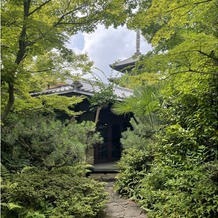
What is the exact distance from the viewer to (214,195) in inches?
131

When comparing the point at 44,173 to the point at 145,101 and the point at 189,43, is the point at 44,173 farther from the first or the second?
the point at 189,43

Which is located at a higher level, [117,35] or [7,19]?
[117,35]

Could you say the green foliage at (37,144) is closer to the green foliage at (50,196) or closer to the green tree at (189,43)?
the green foliage at (50,196)

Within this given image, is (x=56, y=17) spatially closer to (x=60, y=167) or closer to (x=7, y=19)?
(x=7, y=19)

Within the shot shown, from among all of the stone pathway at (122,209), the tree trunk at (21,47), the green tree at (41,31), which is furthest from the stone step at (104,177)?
the tree trunk at (21,47)

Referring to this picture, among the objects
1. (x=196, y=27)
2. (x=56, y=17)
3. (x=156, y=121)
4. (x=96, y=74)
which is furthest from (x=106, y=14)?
A: (x=96, y=74)

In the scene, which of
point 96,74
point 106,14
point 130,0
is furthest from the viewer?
point 96,74

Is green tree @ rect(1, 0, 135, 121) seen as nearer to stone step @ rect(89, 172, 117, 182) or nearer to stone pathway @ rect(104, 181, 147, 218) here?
stone pathway @ rect(104, 181, 147, 218)

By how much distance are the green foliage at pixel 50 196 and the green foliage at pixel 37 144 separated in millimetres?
550

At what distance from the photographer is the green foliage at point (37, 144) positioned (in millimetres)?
5363

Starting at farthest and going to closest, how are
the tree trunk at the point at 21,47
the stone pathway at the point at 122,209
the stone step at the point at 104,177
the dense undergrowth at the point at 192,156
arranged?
the stone step at the point at 104,177
the stone pathway at the point at 122,209
the tree trunk at the point at 21,47
the dense undergrowth at the point at 192,156

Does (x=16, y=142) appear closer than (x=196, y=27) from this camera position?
No

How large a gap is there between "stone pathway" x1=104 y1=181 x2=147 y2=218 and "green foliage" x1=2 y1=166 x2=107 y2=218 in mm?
284

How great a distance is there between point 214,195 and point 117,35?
→ 239 inches
